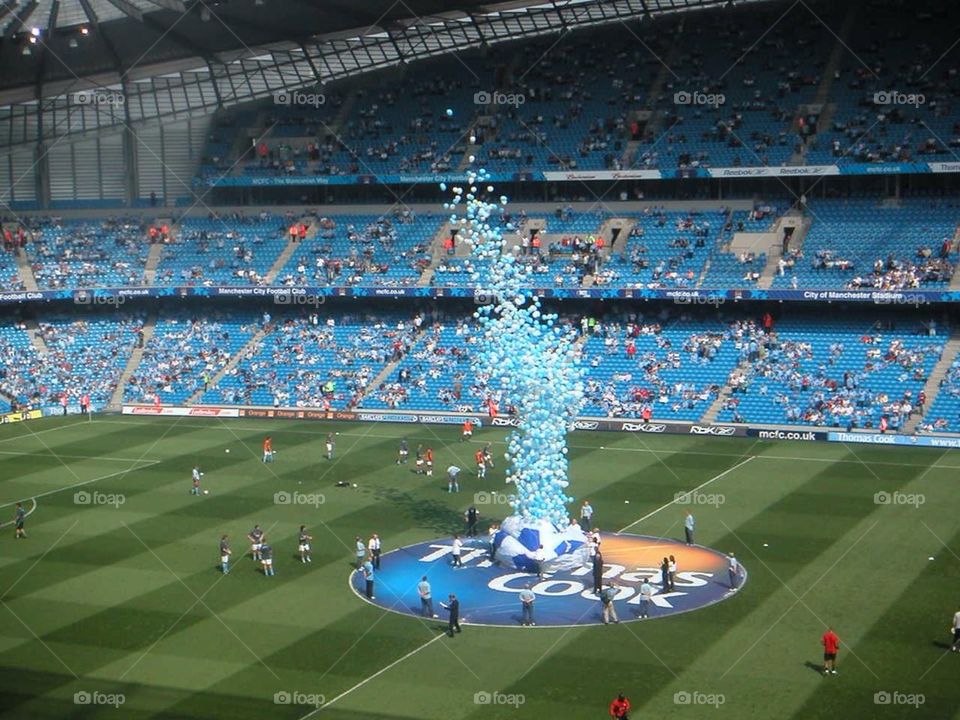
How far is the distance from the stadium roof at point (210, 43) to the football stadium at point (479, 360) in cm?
30

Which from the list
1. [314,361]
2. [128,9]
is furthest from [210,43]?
[314,361]

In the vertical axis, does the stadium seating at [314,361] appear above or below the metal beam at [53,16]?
below

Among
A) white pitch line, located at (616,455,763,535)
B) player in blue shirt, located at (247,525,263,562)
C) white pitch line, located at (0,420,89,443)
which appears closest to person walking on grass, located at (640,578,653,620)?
white pitch line, located at (616,455,763,535)

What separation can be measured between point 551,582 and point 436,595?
3130 millimetres

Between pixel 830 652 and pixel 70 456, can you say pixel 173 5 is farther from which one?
pixel 830 652

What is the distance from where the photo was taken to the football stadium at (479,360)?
28.4 m

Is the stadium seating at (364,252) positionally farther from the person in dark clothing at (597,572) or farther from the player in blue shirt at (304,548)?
the person in dark clothing at (597,572)

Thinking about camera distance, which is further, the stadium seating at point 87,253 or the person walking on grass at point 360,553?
the stadium seating at point 87,253

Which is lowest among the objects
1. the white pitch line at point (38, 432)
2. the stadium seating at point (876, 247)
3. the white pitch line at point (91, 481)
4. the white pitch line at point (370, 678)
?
the white pitch line at point (370, 678)

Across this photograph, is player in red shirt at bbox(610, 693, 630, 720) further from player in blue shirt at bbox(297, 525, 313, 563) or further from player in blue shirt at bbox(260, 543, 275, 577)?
player in blue shirt at bbox(297, 525, 313, 563)

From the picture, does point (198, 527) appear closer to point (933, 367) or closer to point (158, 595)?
→ point (158, 595)

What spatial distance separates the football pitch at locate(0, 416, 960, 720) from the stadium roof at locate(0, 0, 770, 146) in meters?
24.3

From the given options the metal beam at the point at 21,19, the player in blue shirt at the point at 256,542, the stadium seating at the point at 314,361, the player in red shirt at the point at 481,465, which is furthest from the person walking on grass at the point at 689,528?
the metal beam at the point at 21,19

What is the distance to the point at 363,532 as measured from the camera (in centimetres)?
3881
